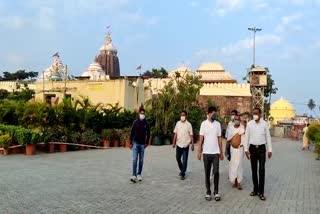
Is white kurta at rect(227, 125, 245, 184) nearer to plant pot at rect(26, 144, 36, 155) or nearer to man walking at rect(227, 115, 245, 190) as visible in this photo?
man walking at rect(227, 115, 245, 190)

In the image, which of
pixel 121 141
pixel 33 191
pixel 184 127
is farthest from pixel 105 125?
pixel 33 191

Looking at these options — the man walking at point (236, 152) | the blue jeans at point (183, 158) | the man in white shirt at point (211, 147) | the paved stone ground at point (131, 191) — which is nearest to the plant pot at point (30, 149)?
the paved stone ground at point (131, 191)

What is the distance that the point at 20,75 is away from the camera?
2532 inches

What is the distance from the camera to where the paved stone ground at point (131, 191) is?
23.3 ft

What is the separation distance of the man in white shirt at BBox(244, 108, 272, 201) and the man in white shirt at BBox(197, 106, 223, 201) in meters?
0.76

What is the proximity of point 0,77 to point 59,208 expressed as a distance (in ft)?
207

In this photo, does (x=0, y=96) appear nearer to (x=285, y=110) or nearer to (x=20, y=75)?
(x=20, y=75)

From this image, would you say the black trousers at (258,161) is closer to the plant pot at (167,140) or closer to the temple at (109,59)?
the plant pot at (167,140)

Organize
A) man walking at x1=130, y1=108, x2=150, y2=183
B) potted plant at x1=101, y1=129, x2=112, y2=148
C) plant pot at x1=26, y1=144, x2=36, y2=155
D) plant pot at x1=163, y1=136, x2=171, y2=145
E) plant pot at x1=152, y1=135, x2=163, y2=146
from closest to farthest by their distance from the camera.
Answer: man walking at x1=130, y1=108, x2=150, y2=183, plant pot at x1=26, y1=144, x2=36, y2=155, potted plant at x1=101, y1=129, x2=112, y2=148, plant pot at x1=152, y1=135, x2=163, y2=146, plant pot at x1=163, y1=136, x2=171, y2=145

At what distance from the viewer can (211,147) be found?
810 cm

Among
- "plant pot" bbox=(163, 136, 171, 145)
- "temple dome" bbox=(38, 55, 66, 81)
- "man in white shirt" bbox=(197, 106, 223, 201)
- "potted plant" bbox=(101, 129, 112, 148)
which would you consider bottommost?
"plant pot" bbox=(163, 136, 171, 145)

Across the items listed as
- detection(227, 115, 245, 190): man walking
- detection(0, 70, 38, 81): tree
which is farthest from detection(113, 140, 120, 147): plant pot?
detection(0, 70, 38, 81): tree

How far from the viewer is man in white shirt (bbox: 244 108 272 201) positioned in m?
8.39

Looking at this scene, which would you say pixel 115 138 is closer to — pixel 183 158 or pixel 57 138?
pixel 57 138
